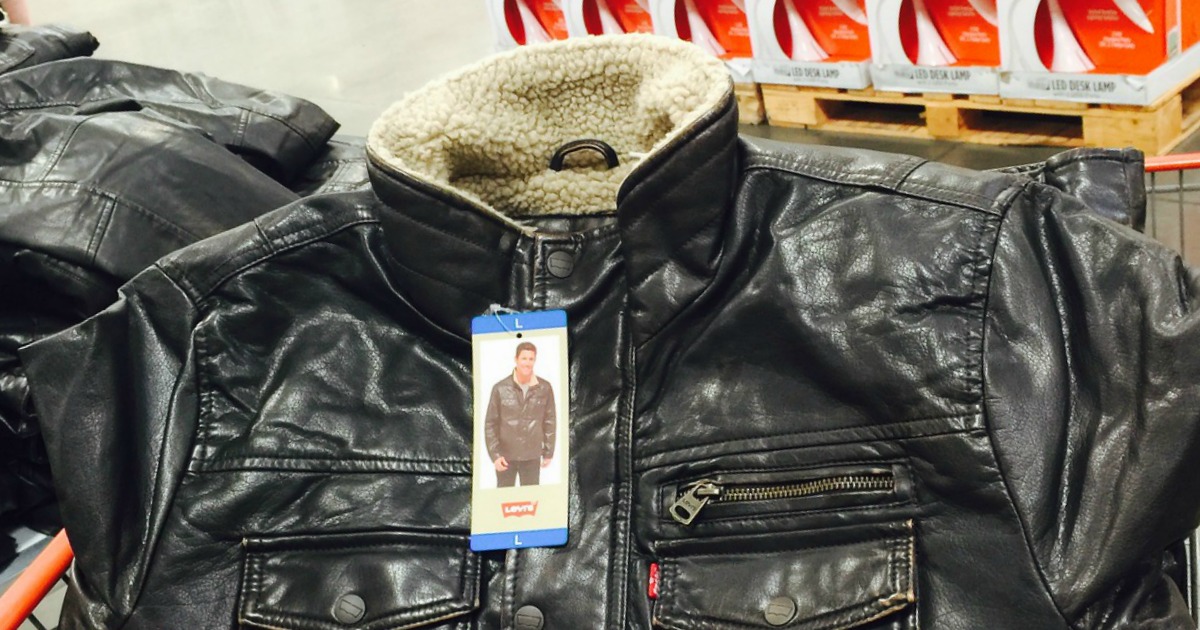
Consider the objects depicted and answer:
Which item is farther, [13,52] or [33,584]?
[13,52]

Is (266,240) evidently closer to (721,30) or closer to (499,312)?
(499,312)

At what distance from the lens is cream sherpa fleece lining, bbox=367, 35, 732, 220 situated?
1.42m

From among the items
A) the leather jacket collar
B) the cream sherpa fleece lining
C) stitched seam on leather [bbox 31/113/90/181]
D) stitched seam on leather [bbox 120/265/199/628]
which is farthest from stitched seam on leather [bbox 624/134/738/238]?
stitched seam on leather [bbox 31/113/90/181]

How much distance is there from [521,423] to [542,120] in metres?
0.44

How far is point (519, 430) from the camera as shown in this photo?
1.34 m

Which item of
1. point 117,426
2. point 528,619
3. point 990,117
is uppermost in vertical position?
point 117,426

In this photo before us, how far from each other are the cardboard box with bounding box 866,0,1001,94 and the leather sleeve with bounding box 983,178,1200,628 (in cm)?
226

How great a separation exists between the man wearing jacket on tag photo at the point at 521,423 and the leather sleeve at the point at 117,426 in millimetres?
401

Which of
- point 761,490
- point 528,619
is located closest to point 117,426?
point 528,619

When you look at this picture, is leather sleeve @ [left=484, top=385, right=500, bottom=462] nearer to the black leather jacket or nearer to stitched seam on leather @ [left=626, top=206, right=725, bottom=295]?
the black leather jacket

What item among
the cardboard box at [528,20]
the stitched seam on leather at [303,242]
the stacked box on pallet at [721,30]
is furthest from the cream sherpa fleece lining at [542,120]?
the cardboard box at [528,20]

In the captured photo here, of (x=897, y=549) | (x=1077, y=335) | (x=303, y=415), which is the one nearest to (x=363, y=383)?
(x=303, y=415)

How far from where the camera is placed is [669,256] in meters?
1.28

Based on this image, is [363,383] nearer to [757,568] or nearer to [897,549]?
[757,568]
